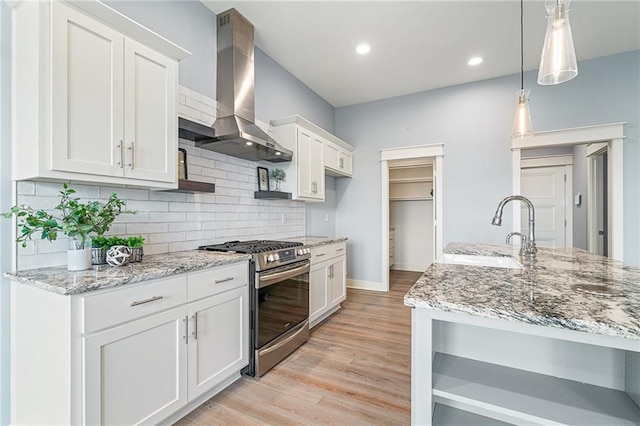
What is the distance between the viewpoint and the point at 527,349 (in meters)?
1.18

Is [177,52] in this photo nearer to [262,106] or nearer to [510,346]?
[262,106]

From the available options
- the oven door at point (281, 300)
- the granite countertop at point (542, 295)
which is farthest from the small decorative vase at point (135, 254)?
the granite countertop at point (542, 295)

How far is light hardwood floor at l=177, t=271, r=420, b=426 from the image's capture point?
1.76m

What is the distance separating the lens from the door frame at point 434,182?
4.29 metres

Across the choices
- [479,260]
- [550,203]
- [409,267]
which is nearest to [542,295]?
[479,260]

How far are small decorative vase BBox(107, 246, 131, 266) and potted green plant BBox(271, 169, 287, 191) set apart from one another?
1.91m

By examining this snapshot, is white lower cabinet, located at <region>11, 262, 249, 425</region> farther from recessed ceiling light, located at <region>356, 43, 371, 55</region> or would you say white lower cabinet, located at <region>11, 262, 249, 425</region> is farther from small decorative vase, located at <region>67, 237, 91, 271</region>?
recessed ceiling light, located at <region>356, 43, 371, 55</region>

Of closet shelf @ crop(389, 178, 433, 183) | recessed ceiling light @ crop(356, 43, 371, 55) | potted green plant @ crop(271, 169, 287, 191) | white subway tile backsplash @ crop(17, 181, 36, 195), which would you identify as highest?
recessed ceiling light @ crop(356, 43, 371, 55)

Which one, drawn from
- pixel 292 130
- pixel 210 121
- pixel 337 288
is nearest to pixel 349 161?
pixel 292 130

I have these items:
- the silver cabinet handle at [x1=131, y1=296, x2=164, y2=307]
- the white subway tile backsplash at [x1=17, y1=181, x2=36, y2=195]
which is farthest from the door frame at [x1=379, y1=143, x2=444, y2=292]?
the white subway tile backsplash at [x1=17, y1=181, x2=36, y2=195]

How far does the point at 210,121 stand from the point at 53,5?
4.07 feet

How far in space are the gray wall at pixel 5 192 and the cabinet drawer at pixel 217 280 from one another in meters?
0.89

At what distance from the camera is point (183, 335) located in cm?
165

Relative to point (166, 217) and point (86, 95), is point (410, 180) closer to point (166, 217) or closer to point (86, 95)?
point (166, 217)
